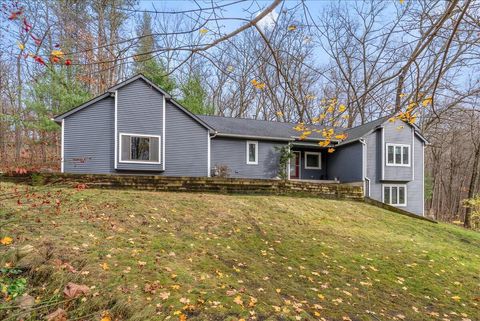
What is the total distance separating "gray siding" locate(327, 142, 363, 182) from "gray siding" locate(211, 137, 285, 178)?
4128mm

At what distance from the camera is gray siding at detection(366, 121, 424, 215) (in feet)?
57.4

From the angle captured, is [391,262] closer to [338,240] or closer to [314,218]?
[338,240]

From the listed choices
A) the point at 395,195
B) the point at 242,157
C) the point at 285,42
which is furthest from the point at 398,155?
the point at 285,42

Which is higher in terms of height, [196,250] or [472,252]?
[196,250]

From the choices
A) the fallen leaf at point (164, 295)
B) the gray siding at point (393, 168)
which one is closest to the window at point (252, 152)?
the gray siding at point (393, 168)

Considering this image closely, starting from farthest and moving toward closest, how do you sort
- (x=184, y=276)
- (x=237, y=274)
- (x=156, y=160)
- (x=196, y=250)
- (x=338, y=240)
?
(x=156, y=160) → (x=338, y=240) → (x=196, y=250) → (x=237, y=274) → (x=184, y=276)

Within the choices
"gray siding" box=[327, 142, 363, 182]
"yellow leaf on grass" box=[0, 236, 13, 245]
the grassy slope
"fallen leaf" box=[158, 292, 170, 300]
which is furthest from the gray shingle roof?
"fallen leaf" box=[158, 292, 170, 300]

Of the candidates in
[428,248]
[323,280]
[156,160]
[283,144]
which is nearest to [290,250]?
[323,280]

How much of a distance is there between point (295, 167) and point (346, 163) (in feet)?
9.91

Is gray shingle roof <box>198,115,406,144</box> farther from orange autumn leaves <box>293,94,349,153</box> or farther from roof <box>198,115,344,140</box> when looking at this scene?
orange autumn leaves <box>293,94,349,153</box>

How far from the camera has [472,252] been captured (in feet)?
27.6

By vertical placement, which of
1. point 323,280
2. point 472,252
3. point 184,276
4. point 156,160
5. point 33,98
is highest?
point 33,98

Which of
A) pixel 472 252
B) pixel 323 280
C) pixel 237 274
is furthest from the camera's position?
pixel 472 252

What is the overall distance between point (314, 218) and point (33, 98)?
54.1 feet
